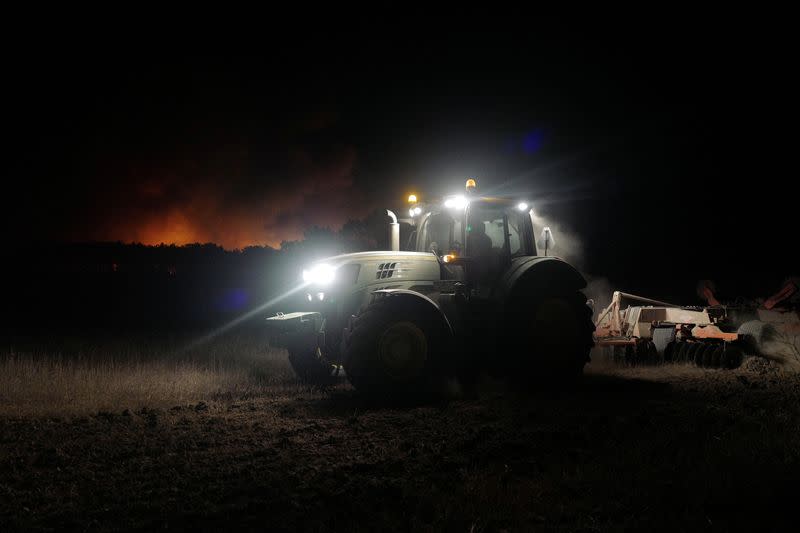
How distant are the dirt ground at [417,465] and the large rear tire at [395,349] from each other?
360 millimetres

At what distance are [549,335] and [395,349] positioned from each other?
2.56 meters

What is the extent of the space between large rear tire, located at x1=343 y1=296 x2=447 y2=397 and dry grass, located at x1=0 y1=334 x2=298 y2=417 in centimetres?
245

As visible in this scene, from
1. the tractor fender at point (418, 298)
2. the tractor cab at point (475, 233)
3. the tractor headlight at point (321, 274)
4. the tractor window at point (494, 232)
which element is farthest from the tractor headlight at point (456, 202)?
the tractor headlight at point (321, 274)

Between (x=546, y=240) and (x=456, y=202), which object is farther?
(x=546, y=240)

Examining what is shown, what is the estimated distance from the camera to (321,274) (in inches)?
361

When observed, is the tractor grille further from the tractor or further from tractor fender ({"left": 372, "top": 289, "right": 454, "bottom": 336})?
tractor fender ({"left": 372, "top": 289, "right": 454, "bottom": 336})

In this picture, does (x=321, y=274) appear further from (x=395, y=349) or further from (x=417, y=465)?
Answer: (x=417, y=465)

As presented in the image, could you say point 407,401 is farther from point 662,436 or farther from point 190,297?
point 190,297

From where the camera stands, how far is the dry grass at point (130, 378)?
8.98 metres

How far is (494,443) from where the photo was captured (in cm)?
651

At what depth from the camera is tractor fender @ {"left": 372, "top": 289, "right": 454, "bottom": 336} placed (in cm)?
827

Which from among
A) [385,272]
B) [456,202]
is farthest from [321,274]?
[456,202]

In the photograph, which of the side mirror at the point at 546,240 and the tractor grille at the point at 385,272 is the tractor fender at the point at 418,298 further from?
the side mirror at the point at 546,240

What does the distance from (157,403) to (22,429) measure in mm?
1851
